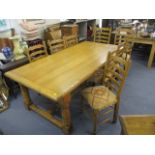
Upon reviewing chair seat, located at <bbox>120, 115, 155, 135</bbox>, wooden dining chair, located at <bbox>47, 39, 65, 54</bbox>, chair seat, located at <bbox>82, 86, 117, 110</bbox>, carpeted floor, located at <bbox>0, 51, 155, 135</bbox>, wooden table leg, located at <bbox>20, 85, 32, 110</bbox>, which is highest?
wooden dining chair, located at <bbox>47, 39, 65, 54</bbox>

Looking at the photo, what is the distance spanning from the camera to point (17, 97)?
2.71 metres

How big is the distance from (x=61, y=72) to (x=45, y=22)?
219 cm

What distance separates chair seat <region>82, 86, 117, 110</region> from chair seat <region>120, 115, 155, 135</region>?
21.8 inches

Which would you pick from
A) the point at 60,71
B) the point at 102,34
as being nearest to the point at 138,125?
the point at 60,71

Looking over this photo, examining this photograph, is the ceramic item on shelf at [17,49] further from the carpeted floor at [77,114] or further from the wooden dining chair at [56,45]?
the carpeted floor at [77,114]

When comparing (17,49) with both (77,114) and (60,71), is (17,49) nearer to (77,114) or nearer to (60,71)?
(60,71)

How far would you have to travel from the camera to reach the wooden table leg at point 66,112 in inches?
66.2

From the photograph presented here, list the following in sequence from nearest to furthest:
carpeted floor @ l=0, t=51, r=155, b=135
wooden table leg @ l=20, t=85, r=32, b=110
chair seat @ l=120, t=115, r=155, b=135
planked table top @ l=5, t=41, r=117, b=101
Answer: chair seat @ l=120, t=115, r=155, b=135 < planked table top @ l=5, t=41, r=117, b=101 < carpeted floor @ l=0, t=51, r=155, b=135 < wooden table leg @ l=20, t=85, r=32, b=110

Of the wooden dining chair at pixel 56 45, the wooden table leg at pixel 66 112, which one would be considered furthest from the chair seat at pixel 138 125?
the wooden dining chair at pixel 56 45

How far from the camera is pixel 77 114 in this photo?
2271 mm

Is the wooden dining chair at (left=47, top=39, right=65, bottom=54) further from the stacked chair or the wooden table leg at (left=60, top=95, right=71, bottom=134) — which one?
the wooden table leg at (left=60, top=95, right=71, bottom=134)

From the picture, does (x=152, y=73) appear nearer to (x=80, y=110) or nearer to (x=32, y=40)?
(x=80, y=110)

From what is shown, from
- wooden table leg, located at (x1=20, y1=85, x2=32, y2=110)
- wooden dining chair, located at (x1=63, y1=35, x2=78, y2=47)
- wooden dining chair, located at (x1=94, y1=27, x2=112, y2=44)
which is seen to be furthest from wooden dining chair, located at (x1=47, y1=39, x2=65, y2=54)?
wooden dining chair, located at (x1=94, y1=27, x2=112, y2=44)

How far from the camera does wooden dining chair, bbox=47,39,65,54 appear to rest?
272 centimetres
